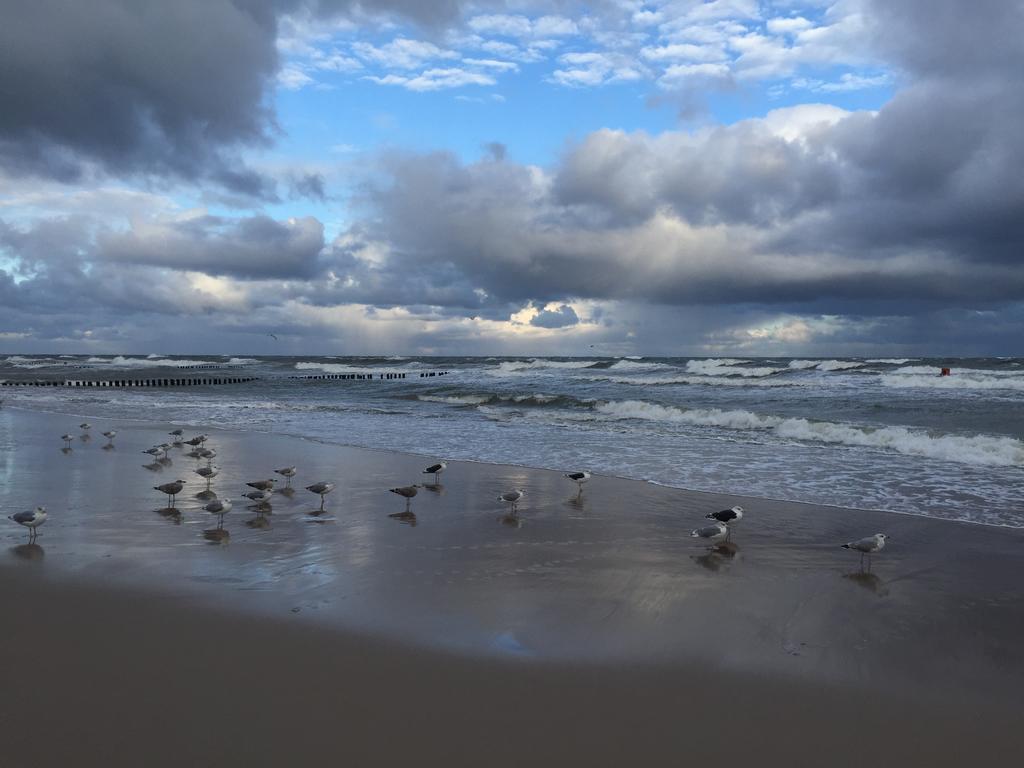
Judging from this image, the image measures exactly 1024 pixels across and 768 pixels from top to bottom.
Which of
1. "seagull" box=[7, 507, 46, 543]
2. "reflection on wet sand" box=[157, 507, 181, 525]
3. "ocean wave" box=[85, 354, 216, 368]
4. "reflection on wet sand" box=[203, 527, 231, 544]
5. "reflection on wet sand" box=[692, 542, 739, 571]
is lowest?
"reflection on wet sand" box=[692, 542, 739, 571]

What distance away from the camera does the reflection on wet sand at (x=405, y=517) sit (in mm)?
8945

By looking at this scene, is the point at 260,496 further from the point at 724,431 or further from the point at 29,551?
the point at 724,431

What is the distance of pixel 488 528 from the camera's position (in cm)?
866

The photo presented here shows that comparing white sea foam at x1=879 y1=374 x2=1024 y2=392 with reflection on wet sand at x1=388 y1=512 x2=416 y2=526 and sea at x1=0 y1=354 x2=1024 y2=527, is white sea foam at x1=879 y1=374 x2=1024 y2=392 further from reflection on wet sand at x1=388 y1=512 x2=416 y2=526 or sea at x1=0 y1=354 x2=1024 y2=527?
reflection on wet sand at x1=388 y1=512 x2=416 y2=526

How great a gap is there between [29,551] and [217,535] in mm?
1761

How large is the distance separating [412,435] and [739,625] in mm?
14300

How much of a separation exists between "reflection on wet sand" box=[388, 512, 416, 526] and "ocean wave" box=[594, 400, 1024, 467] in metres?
11.8

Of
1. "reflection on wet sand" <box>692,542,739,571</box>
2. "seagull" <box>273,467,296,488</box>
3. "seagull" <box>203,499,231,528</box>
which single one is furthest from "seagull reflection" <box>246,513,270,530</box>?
"reflection on wet sand" <box>692,542,739,571</box>

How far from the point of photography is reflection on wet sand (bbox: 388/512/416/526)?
29.3 feet

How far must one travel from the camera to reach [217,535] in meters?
7.92

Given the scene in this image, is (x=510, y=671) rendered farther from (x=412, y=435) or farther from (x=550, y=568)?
(x=412, y=435)

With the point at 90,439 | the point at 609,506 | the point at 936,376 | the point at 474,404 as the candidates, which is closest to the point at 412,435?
the point at 90,439

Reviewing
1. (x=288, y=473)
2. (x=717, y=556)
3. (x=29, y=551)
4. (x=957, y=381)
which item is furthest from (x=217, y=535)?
(x=957, y=381)

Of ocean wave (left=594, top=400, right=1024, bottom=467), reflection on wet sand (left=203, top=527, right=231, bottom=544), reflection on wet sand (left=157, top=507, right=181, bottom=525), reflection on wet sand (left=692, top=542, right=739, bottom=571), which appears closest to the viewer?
reflection on wet sand (left=692, top=542, right=739, bottom=571)
